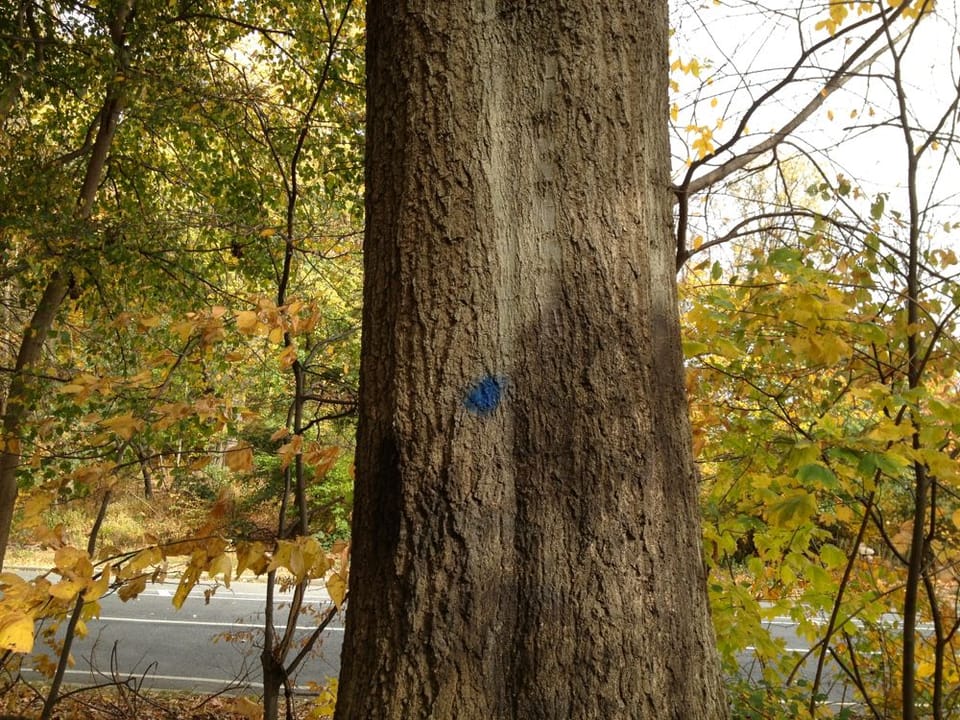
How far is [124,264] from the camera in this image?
5711mm

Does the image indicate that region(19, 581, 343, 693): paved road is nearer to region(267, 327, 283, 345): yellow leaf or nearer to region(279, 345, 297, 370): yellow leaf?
region(279, 345, 297, 370): yellow leaf

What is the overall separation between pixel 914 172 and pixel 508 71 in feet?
7.50

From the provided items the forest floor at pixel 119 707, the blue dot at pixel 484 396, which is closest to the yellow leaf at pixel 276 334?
the blue dot at pixel 484 396

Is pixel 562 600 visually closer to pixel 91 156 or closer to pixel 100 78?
pixel 100 78

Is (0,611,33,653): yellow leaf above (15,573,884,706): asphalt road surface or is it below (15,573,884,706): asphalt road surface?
above

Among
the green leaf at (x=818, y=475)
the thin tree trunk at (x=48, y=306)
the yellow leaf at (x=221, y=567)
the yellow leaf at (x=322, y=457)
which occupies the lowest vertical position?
the yellow leaf at (x=221, y=567)

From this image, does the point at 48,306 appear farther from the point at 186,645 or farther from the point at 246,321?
the point at 186,645

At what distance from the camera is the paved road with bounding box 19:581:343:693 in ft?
27.1

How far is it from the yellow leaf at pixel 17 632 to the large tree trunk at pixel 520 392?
0.78 metres

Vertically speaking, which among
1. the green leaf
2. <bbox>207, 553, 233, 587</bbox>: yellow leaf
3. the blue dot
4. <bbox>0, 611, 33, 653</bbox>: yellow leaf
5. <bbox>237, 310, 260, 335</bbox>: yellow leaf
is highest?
<bbox>237, 310, 260, 335</bbox>: yellow leaf

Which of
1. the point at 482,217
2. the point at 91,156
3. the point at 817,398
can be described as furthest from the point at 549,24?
the point at 91,156

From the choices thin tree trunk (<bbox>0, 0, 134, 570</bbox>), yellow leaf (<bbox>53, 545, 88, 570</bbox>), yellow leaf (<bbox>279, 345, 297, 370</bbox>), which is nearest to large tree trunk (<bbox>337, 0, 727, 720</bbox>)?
yellow leaf (<bbox>53, 545, 88, 570</bbox>)

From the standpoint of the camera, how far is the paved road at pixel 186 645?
8.27 m

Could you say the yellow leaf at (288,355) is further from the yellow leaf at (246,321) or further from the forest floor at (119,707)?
the forest floor at (119,707)
